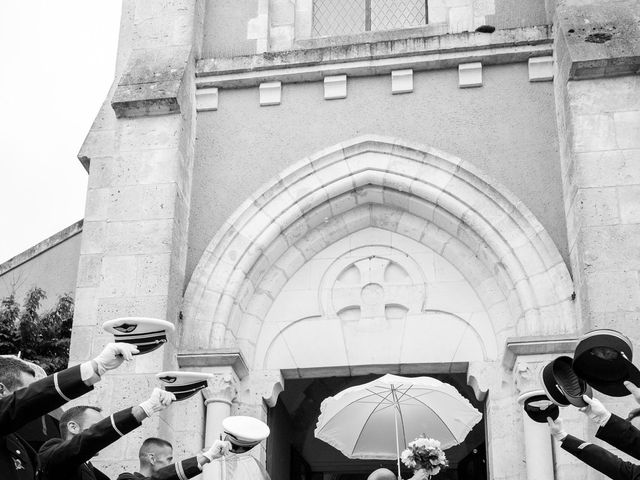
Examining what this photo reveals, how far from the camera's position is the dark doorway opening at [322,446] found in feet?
41.7

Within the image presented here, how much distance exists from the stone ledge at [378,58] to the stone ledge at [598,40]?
0.45m

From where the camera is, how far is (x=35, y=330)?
11.5m

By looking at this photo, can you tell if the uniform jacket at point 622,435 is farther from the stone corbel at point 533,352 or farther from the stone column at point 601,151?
the stone corbel at point 533,352

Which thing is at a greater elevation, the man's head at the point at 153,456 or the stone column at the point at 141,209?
the stone column at the point at 141,209

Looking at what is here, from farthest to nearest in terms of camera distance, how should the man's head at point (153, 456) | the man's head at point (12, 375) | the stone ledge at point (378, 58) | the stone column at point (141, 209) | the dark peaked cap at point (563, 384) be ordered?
the stone ledge at point (378, 58), the stone column at point (141, 209), the man's head at point (153, 456), the dark peaked cap at point (563, 384), the man's head at point (12, 375)

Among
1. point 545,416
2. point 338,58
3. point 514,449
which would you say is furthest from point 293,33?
point 545,416

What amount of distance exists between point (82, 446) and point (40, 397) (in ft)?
2.34

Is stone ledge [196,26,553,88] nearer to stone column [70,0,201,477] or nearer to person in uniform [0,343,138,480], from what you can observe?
stone column [70,0,201,477]

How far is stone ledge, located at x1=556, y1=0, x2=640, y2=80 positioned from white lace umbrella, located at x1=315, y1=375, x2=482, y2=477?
3.27 metres

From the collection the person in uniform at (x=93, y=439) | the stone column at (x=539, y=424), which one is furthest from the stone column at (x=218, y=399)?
the person in uniform at (x=93, y=439)

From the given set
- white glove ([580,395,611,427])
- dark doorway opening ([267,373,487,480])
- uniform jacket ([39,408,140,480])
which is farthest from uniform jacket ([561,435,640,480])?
dark doorway opening ([267,373,487,480])

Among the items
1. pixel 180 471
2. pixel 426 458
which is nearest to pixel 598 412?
pixel 426 458

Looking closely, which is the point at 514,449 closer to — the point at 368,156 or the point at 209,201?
the point at 368,156

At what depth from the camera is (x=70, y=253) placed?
A: 11.9 meters
